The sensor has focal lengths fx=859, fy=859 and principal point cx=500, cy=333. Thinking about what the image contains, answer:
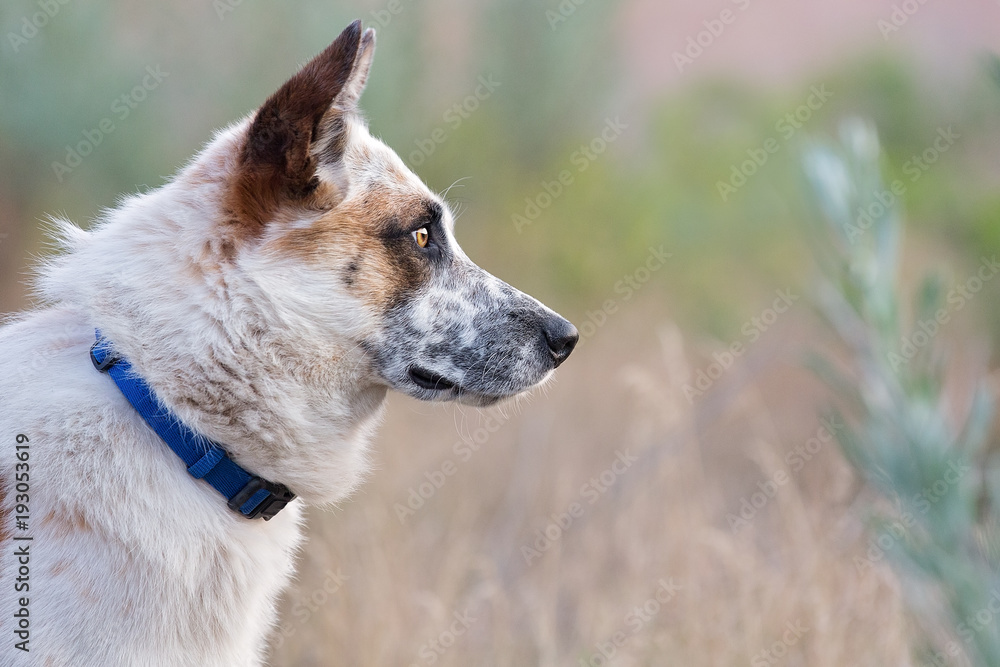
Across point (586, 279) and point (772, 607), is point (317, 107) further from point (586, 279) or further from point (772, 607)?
point (586, 279)

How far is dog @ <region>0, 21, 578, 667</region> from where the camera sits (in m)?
2.15

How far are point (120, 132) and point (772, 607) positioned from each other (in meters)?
6.47

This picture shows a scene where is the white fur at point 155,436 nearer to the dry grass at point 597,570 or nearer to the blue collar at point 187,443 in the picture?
the blue collar at point 187,443

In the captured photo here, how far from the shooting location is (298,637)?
4.22 metres

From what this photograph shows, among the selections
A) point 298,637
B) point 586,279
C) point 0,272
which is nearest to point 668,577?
point 298,637

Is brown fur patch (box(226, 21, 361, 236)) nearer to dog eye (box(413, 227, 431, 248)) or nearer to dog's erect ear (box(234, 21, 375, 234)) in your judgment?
dog's erect ear (box(234, 21, 375, 234))

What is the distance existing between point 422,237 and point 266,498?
3.05ft

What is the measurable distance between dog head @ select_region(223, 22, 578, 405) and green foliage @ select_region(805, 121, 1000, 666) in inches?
53.8

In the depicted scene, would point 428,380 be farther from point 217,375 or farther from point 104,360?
point 104,360

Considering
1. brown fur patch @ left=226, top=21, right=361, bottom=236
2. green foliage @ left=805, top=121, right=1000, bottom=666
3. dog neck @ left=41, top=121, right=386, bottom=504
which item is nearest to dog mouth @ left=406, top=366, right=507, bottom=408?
dog neck @ left=41, top=121, right=386, bottom=504

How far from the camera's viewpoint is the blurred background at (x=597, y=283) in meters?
4.05

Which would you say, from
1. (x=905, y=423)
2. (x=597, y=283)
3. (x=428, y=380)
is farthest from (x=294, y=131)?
(x=597, y=283)

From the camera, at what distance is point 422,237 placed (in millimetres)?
2734

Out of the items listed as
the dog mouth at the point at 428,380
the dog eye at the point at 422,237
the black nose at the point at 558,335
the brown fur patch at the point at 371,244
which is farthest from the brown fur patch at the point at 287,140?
the black nose at the point at 558,335
